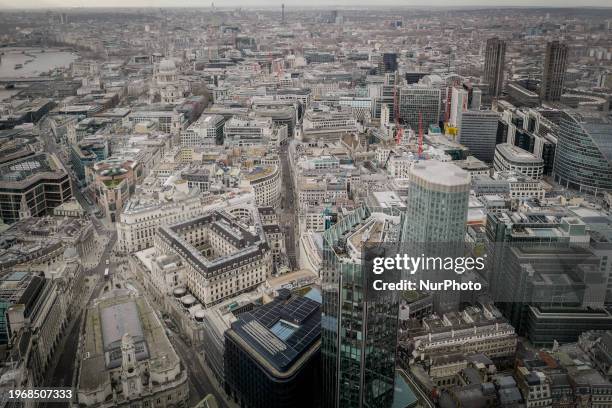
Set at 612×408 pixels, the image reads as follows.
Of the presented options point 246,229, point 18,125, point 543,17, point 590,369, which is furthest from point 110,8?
point 590,369

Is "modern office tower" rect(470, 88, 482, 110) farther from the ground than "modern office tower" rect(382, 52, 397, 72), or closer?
closer

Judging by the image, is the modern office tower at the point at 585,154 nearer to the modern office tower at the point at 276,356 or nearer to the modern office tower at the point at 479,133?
the modern office tower at the point at 479,133

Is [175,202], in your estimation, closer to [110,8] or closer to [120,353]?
[120,353]

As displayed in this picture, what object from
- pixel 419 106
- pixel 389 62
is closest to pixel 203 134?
pixel 419 106

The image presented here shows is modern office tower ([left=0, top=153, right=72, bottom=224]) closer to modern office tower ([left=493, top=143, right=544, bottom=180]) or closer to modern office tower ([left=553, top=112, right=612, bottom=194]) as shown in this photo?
modern office tower ([left=493, top=143, right=544, bottom=180])

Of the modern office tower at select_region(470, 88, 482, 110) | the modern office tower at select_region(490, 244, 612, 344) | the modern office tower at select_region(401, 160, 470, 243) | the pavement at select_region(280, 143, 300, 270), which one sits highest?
the modern office tower at select_region(470, 88, 482, 110)

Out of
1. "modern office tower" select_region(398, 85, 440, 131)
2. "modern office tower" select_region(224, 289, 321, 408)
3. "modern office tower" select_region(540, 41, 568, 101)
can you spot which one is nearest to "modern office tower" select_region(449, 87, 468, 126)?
"modern office tower" select_region(398, 85, 440, 131)
